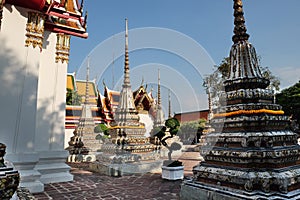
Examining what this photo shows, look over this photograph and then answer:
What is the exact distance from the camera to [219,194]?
11.4ft

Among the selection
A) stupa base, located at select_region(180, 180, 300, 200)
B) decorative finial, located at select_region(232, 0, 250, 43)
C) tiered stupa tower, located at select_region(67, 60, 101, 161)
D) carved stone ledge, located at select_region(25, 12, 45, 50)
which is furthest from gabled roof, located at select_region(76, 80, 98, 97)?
stupa base, located at select_region(180, 180, 300, 200)

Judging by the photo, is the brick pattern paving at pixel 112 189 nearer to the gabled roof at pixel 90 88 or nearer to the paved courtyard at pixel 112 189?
the paved courtyard at pixel 112 189

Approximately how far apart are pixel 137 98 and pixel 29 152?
16.2m

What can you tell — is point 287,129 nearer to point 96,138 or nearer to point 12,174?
point 12,174

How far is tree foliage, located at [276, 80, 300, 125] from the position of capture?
21.6 m

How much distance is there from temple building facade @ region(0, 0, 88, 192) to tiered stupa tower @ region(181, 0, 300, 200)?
3471 mm

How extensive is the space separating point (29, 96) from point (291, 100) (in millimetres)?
23605

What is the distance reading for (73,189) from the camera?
5.32 meters

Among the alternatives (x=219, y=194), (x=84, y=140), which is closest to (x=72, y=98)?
(x=84, y=140)

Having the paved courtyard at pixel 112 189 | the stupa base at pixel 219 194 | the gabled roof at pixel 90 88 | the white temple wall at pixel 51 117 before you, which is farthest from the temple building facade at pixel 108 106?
the stupa base at pixel 219 194

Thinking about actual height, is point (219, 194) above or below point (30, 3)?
below

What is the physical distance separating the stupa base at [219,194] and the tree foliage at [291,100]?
848 inches

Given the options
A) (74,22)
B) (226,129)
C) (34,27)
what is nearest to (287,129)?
(226,129)

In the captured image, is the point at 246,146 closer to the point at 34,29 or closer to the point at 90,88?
the point at 34,29
